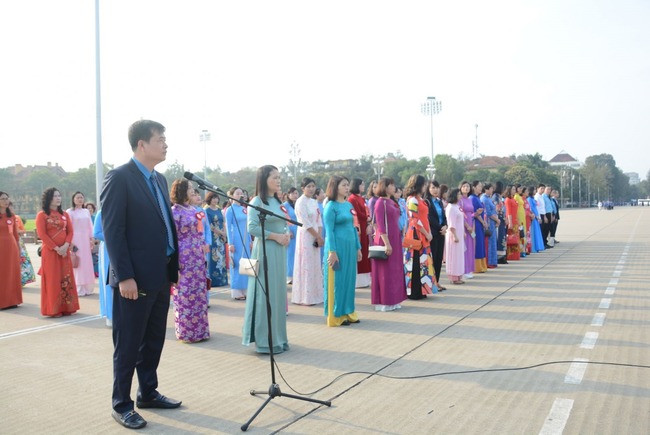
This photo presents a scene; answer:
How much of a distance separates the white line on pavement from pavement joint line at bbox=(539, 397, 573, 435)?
3.14 m

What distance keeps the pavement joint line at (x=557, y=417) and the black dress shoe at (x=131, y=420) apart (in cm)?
283

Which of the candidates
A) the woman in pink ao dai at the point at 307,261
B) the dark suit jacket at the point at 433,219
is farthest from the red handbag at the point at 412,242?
the woman in pink ao dai at the point at 307,261

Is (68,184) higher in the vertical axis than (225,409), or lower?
higher

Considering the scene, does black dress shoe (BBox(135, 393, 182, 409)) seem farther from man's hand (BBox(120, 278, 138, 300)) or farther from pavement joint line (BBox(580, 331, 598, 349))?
pavement joint line (BBox(580, 331, 598, 349))

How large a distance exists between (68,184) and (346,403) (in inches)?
2374

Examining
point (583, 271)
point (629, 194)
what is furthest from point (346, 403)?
point (629, 194)

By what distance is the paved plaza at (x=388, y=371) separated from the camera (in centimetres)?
407

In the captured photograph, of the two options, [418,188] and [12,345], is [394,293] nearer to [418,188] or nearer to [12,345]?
[418,188]

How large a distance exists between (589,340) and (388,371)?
8.36 ft

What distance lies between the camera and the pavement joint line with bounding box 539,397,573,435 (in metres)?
3.75

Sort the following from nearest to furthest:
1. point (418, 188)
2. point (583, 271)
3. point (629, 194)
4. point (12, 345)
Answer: point (12, 345) < point (418, 188) < point (583, 271) < point (629, 194)

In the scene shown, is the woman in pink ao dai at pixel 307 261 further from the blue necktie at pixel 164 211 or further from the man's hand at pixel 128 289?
the man's hand at pixel 128 289

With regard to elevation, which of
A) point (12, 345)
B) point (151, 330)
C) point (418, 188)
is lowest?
point (12, 345)

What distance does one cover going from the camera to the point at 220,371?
5.48m
